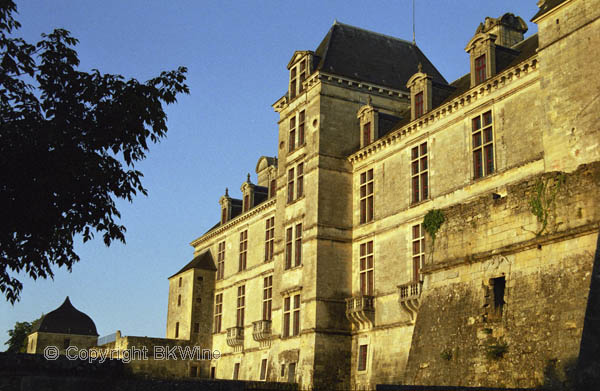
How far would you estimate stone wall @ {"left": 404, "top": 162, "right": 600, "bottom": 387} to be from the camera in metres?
13.1

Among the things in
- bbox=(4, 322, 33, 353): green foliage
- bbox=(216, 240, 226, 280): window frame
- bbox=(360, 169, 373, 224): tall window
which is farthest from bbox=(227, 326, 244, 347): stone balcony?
bbox=(4, 322, 33, 353): green foliage

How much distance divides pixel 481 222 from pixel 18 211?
9926mm

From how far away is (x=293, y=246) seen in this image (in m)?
32.1

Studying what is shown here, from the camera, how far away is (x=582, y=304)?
12719 mm

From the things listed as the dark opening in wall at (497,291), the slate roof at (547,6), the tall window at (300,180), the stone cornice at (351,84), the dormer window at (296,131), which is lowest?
the dark opening in wall at (497,291)

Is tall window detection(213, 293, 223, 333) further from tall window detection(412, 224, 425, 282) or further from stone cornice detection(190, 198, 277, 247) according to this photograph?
tall window detection(412, 224, 425, 282)

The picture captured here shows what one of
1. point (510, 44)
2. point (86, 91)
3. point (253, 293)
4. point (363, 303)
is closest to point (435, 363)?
point (86, 91)

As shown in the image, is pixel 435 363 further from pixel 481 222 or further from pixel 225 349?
pixel 225 349

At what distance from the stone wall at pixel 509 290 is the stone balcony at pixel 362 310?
1091 centimetres

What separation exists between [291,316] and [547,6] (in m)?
17.6

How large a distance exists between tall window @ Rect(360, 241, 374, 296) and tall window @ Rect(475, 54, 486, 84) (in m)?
8.31

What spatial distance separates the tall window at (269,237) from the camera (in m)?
38.1

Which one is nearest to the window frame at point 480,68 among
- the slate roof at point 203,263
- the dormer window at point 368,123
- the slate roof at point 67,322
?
the dormer window at point 368,123

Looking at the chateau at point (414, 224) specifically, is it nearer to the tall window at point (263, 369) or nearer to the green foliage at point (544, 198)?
the green foliage at point (544, 198)
